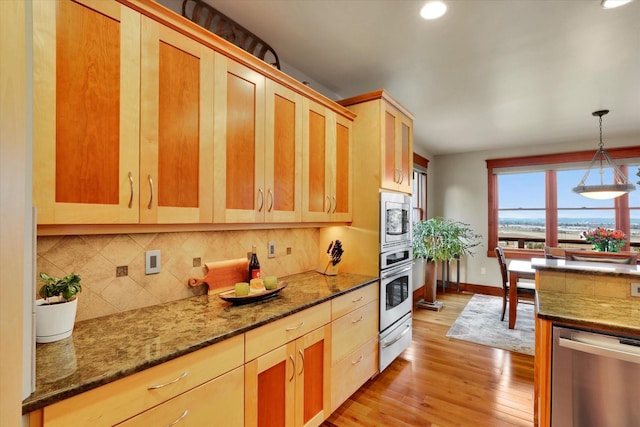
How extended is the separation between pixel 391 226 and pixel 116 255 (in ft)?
6.73

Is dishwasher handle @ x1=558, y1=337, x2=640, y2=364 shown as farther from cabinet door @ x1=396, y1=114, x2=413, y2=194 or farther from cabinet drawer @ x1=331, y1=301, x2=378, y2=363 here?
cabinet door @ x1=396, y1=114, x2=413, y2=194

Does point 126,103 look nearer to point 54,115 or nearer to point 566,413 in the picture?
point 54,115

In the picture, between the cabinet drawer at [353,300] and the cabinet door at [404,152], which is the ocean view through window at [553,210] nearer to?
the cabinet door at [404,152]

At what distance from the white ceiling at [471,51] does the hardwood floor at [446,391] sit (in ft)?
8.98

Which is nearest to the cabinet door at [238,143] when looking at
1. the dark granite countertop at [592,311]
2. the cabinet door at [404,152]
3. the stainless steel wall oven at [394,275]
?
the stainless steel wall oven at [394,275]

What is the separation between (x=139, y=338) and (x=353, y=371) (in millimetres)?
1570

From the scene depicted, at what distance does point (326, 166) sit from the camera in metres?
2.45

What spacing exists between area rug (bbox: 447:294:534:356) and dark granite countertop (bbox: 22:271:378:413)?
99.7 inches

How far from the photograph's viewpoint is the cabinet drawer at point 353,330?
6.66 feet

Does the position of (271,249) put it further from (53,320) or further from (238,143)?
(53,320)

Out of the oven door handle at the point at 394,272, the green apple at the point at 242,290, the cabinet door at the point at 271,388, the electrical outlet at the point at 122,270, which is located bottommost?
the cabinet door at the point at 271,388

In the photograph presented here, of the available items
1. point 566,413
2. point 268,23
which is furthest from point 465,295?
point 268,23

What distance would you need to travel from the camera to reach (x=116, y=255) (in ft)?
4.92

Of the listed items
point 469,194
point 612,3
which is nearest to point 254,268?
point 612,3
